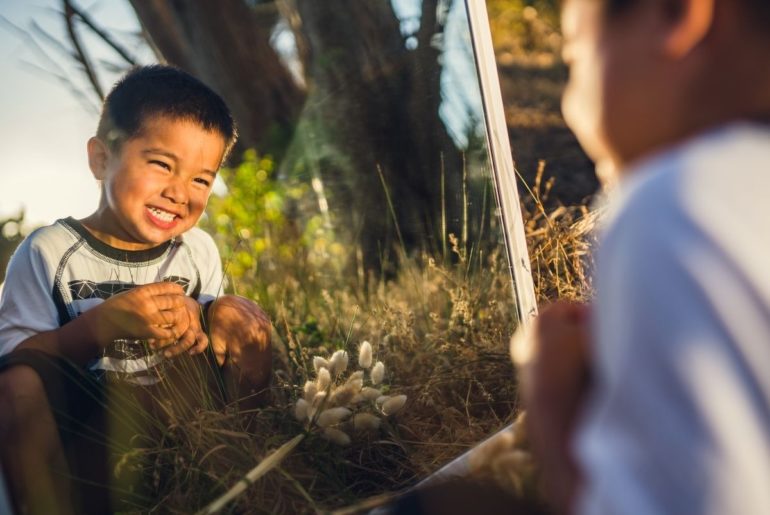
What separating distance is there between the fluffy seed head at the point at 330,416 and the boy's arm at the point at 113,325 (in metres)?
0.38

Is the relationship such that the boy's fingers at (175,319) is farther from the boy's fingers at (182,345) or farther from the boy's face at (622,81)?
the boy's face at (622,81)

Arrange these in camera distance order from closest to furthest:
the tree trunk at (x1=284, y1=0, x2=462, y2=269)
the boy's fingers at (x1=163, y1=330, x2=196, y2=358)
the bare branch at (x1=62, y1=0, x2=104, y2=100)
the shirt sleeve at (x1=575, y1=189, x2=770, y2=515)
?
the shirt sleeve at (x1=575, y1=189, x2=770, y2=515), the boy's fingers at (x1=163, y1=330, x2=196, y2=358), the bare branch at (x1=62, y1=0, x2=104, y2=100), the tree trunk at (x1=284, y1=0, x2=462, y2=269)

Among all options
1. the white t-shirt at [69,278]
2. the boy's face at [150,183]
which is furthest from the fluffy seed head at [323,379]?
the boy's face at [150,183]

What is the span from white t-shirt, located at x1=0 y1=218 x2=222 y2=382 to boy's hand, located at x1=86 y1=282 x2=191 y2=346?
0.08 metres

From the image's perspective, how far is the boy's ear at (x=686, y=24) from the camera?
707mm

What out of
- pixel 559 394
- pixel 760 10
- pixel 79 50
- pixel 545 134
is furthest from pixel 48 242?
pixel 545 134

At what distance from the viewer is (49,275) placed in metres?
1.72

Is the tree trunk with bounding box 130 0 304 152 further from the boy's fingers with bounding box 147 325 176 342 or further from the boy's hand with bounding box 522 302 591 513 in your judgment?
the boy's hand with bounding box 522 302 591 513

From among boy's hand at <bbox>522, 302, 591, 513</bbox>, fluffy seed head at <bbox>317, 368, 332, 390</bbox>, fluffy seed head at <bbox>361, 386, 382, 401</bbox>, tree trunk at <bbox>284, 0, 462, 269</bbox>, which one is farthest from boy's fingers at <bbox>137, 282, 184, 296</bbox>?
boy's hand at <bbox>522, 302, 591, 513</bbox>

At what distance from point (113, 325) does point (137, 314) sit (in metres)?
0.06

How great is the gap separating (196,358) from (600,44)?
4.53 feet

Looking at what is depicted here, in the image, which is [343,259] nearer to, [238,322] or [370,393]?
[238,322]

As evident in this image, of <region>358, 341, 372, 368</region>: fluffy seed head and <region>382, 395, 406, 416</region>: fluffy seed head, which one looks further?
<region>358, 341, 372, 368</region>: fluffy seed head

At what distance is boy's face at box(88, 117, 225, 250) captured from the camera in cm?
187
